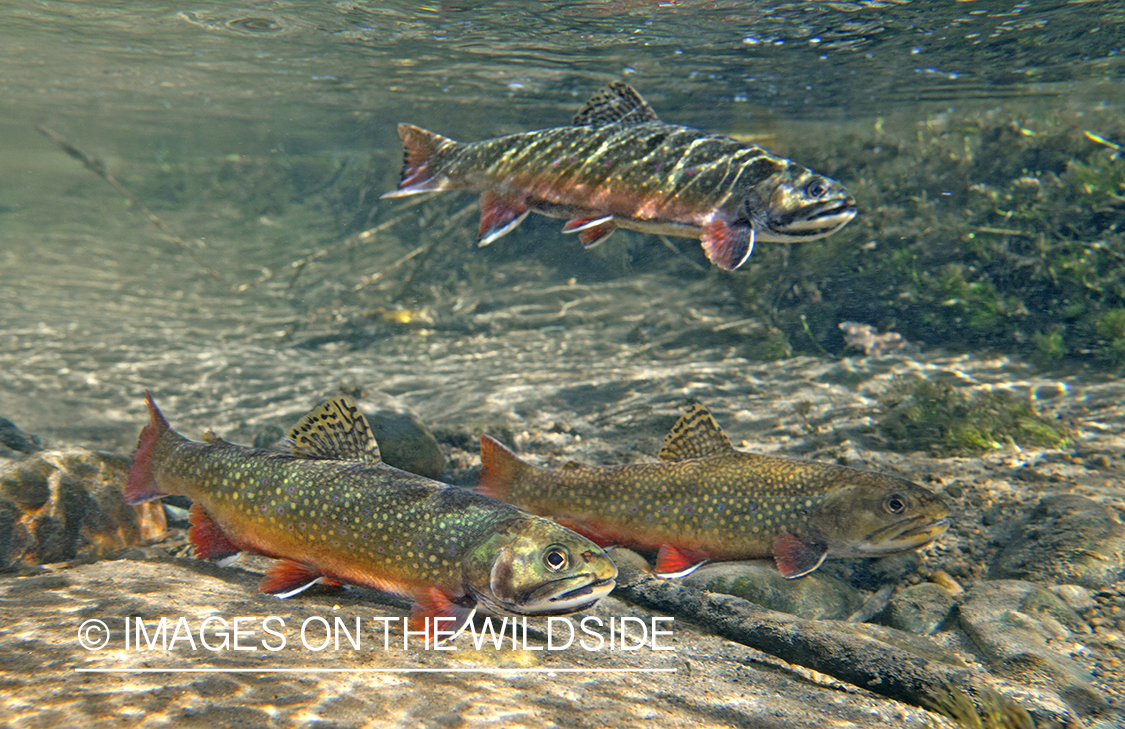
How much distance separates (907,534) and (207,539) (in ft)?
14.9

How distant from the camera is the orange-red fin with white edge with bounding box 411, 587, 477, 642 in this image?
296cm

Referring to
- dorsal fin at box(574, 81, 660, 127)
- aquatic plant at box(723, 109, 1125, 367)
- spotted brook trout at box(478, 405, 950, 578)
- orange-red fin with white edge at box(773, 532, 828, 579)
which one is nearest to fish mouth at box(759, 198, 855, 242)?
dorsal fin at box(574, 81, 660, 127)

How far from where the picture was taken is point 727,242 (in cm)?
347

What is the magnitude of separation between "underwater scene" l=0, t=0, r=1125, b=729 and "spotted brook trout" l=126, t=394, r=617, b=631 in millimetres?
21

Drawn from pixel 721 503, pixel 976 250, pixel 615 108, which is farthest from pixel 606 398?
pixel 976 250

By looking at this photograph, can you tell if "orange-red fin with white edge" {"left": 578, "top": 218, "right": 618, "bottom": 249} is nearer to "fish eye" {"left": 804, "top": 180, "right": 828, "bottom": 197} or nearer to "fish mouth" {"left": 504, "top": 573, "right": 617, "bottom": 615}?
"fish eye" {"left": 804, "top": 180, "right": 828, "bottom": 197}

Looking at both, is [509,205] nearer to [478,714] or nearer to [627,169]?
[627,169]

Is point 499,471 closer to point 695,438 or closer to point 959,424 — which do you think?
point 695,438

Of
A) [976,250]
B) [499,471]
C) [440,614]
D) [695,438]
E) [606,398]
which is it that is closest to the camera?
[440,614]

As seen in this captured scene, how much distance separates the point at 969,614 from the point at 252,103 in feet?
112

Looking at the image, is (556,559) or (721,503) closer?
(556,559)

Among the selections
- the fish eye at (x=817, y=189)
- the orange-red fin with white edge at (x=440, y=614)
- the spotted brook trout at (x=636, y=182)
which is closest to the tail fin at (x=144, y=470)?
the orange-red fin with white edge at (x=440, y=614)

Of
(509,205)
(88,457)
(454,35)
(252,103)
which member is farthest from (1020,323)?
(252,103)

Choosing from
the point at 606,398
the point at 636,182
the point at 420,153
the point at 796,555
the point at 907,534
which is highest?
the point at 420,153
